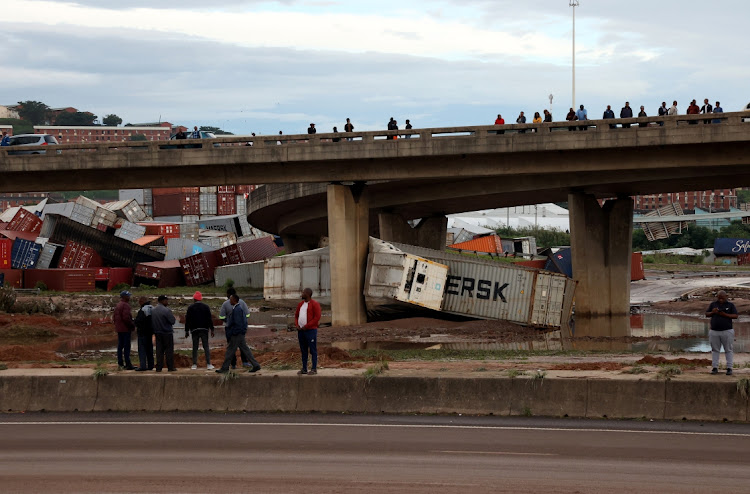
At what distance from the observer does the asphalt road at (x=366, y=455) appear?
11.9 metres

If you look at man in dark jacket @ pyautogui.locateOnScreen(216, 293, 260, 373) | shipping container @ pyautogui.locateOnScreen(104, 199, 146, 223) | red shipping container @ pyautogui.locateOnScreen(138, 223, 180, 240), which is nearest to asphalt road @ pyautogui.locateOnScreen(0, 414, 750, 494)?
man in dark jacket @ pyautogui.locateOnScreen(216, 293, 260, 373)

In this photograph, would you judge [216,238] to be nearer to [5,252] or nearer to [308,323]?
[5,252]

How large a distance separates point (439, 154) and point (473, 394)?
86.7 ft

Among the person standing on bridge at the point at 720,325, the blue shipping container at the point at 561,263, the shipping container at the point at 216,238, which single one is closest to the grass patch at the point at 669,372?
the person standing on bridge at the point at 720,325

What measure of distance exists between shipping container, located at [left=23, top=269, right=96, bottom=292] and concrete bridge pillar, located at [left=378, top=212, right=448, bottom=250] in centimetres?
2122

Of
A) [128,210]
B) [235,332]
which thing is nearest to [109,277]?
[128,210]

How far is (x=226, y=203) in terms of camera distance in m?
133

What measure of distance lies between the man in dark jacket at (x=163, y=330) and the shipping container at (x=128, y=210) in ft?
302

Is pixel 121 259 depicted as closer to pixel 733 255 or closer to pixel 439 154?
pixel 439 154

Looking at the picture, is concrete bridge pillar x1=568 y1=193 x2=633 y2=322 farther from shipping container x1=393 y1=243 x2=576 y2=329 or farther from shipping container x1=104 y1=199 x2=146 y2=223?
shipping container x1=104 y1=199 x2=146 y2=223

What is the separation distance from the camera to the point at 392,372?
1873 centimetres

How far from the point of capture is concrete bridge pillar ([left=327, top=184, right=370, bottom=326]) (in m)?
44.8

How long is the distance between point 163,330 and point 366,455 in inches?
280

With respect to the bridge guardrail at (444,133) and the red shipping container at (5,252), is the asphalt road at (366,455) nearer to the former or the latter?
the bridge guardrail at (444,133)
